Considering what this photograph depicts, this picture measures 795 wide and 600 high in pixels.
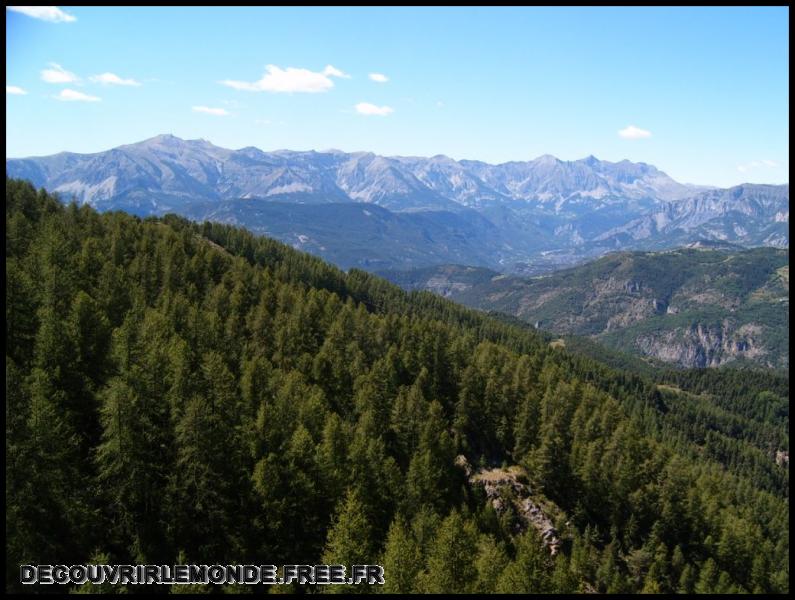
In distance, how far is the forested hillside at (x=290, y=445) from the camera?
44.2m

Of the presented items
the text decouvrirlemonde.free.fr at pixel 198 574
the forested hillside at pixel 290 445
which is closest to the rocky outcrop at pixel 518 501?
the forested hillside at pixel 290 445

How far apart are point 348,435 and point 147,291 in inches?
2112

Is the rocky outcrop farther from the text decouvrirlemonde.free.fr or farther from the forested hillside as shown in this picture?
the text decouvrirlemonde.free.fr

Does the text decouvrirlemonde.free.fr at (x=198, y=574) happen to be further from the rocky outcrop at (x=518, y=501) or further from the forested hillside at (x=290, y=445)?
the rocky outcrop at (x=518, y=501)

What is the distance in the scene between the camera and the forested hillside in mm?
44250

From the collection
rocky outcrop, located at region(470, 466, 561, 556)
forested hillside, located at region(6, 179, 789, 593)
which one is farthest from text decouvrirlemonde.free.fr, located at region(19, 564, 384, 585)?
rocky outcrop, located at region(470, 466, 561, 556)

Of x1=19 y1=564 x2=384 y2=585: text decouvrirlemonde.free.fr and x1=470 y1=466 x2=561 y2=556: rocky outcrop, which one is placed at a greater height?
x1=19 y1=564 x2=384 y2=585: text decouvrirlemonde.free.fr

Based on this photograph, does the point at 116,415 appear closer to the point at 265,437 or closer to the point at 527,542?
the point at 265,437

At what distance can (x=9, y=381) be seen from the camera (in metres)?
42.6

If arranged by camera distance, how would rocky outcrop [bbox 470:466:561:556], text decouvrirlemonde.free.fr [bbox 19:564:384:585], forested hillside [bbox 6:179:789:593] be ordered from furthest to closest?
1. rocky outcrop [bbox 470:466:561:556]
2. forested hillside [bbox 6:179:789:593]
3. text decouvrirlemonde.free.fr [bbox 19:564:384:585]

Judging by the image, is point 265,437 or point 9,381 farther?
point 265,437

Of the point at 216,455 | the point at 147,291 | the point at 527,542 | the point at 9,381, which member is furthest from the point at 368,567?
the point at 147,291

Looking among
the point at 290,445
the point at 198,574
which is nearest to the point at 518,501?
the point at 290,445

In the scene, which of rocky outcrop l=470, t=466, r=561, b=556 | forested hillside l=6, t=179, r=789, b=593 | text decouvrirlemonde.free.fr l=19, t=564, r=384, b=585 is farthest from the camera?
rocky outcrop l=470, t=466, r=561, b=556
